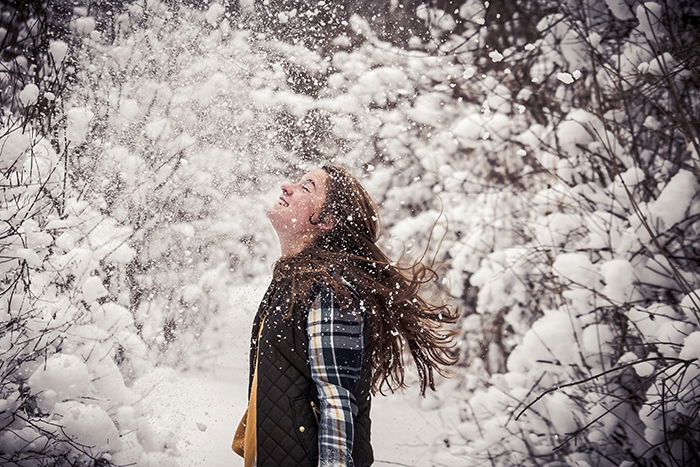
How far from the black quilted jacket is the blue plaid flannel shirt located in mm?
60

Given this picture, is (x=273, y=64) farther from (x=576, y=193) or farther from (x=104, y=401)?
(x=104, y=401)

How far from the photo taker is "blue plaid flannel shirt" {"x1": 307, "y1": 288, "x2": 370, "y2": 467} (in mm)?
1443

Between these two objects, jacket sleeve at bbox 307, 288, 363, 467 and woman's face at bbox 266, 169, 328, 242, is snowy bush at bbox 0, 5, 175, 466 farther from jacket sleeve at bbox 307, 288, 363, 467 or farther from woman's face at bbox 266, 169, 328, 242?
jacket sleeve at bbox 307, 288, 363, 467

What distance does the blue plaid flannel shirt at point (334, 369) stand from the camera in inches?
56.8

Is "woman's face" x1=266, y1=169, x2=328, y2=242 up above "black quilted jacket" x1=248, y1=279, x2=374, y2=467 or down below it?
above

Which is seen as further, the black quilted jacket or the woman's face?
the woman's face

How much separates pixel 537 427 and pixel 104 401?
95.8 inches

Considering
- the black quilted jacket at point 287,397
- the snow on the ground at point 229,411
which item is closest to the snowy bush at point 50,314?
the snow on the ground at point 229,411

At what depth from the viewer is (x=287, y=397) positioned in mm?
1532

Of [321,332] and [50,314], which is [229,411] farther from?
[321,332]

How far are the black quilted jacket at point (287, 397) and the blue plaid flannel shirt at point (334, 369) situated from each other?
60 mm

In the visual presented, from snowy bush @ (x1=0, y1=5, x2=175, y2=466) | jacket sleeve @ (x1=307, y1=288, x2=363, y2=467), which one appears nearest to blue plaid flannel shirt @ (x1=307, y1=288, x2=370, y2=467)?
jacket sleeve @ (x1=307, y1=288, x2=363, y2=467)

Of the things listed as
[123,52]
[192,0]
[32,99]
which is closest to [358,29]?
[192,0]

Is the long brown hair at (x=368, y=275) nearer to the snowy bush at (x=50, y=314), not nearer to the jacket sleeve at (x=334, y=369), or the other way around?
the jacket sleeve at (x=334, y=369)
